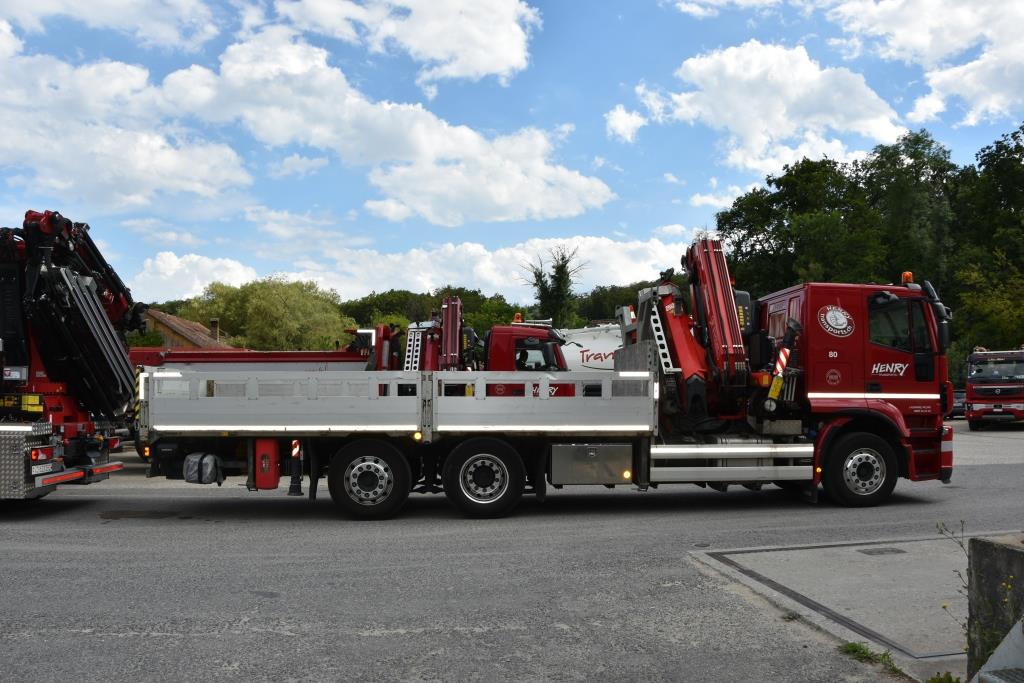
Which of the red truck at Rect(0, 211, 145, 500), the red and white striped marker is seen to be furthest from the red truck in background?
the red truck at Rect(0, 211, 145, 500)

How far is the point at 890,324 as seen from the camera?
35.5 feet

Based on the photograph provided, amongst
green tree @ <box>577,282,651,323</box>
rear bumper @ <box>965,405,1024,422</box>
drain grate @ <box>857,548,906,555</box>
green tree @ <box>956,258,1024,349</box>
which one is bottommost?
drain grate @ <box>857,548,906,555</box>

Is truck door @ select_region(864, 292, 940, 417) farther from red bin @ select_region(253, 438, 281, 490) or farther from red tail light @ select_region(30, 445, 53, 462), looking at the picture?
red tail light @ select_region(30, 445, 53, 462)

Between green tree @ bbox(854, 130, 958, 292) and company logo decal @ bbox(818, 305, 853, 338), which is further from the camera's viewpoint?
green tree @ bbox(854, 130, 958, 292)

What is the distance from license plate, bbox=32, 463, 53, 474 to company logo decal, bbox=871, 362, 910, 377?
33.0ft

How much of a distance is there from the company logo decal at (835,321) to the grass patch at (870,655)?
19.6 ft

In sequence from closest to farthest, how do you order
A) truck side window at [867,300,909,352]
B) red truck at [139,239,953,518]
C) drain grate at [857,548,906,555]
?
drain grate at [857,548,906,555] → red truck at [139,239,953,518] → truck side window at [867,300,909,352]

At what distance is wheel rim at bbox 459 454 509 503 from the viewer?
395 inches

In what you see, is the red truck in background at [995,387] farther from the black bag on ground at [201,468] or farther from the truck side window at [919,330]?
the black bag on ground at [201,468]

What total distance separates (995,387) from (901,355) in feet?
63.3

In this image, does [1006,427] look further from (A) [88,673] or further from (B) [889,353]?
(A) [88,673]

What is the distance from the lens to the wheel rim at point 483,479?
10.0 m

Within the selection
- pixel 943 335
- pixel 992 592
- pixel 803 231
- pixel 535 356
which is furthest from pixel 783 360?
pixel 803 231

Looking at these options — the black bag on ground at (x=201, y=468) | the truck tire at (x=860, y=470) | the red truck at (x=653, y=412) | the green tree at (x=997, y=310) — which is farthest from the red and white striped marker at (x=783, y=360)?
the green tree at (x=997, y=310)
